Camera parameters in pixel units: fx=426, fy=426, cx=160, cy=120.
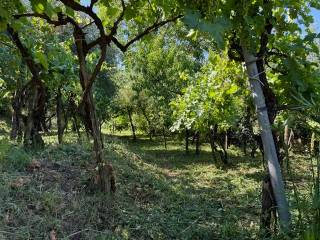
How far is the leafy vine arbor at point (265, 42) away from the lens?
10.0 feet

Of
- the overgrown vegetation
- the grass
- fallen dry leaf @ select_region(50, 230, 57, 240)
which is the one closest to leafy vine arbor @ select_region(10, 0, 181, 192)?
the overgrown vegetation

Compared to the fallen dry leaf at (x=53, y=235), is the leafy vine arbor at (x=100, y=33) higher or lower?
higher

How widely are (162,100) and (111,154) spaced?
33.7ft

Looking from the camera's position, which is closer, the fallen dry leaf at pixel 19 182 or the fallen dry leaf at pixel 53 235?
the fallen dry leaf at pixel 53 235

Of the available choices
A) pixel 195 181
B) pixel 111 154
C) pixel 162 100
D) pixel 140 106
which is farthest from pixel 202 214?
pixel 140 106

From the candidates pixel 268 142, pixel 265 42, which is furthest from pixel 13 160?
pixel 265 42

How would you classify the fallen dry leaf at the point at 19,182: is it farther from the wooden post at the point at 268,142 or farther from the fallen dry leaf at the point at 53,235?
the wooden post at the point at 268,142

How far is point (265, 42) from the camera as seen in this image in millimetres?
4051

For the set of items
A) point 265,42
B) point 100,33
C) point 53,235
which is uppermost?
point 100,33

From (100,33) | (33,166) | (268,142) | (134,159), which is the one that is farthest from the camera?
(134,159)

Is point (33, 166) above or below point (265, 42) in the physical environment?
below

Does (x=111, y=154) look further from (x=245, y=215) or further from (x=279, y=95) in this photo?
(x=279, y=95)

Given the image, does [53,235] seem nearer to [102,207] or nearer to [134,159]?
[102,207]

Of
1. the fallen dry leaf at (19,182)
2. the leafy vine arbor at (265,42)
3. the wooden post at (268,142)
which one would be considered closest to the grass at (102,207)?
the fallen dry leaf at (19,182)
